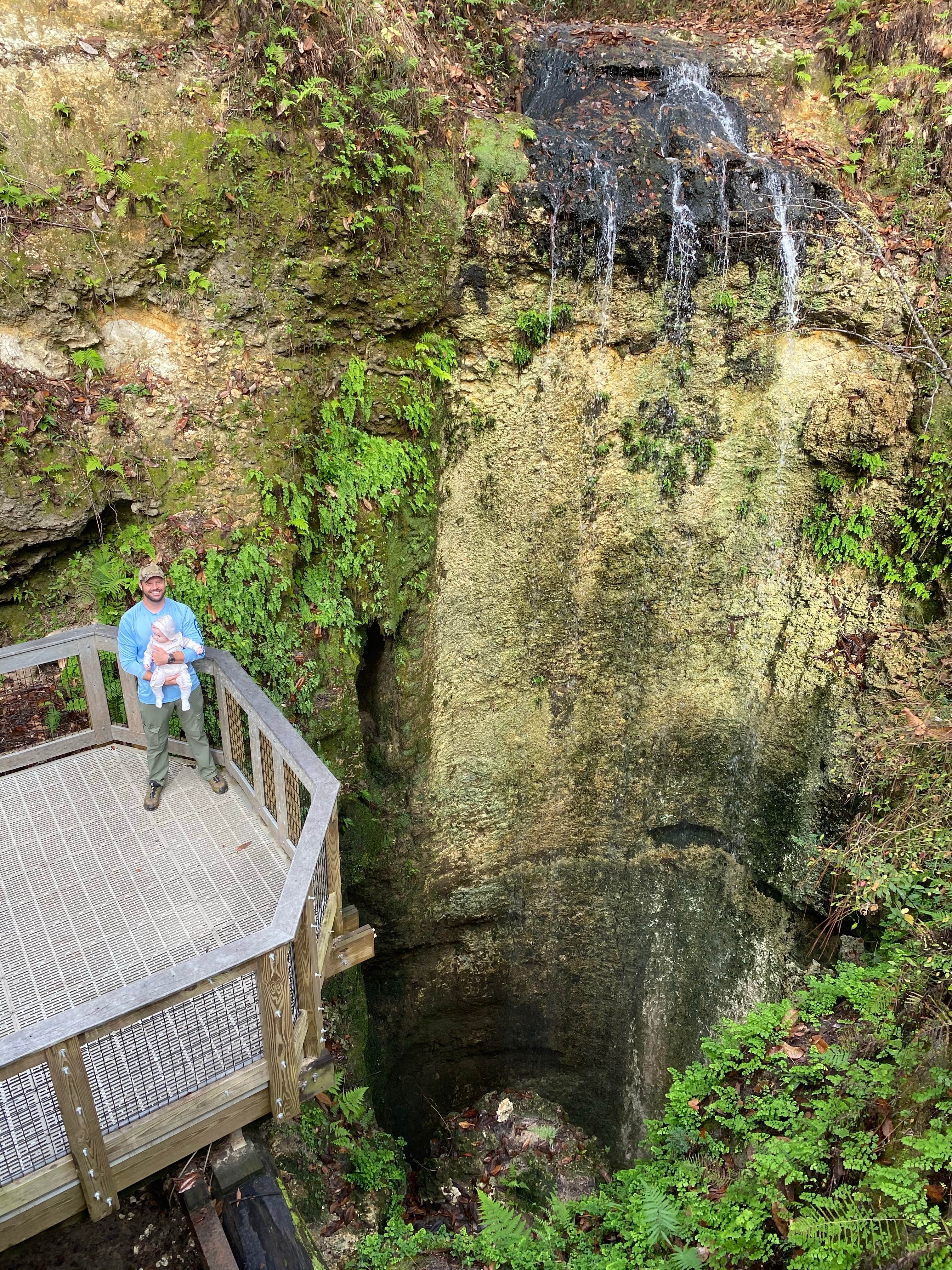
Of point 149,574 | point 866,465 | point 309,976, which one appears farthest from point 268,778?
point 866,465

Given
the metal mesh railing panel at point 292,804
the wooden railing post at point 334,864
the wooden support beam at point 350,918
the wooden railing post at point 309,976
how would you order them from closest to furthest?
the wooden railing post at point 309,976 → the wooden railing post at point 334,864 → the metal mesh railing panel at point 292,804 → the wooden support beam at point 350,918

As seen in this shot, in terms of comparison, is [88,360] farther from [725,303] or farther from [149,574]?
[725,303]

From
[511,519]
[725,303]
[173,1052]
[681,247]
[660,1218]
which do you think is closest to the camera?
[173,1052]

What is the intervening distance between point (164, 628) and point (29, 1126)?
9.30ft

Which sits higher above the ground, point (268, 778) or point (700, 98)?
point (700, 98)

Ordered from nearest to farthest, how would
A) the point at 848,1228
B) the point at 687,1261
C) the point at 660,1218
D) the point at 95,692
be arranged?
1. the point at 848,1228
2. the point at 687,1261
3. the point at 660,1218
4. the point at 95,692

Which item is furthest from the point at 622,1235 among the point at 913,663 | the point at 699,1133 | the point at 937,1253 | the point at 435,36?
the point at 435,36

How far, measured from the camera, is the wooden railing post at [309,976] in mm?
4113

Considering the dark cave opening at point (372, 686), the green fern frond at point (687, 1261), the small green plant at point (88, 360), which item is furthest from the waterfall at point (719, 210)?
the green fern frond at point (687, 1261)

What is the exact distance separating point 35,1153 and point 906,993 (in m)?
5.28

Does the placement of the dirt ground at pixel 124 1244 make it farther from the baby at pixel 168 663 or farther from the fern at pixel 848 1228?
the fern at pixel 848 1228

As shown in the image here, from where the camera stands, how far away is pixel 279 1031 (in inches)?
159

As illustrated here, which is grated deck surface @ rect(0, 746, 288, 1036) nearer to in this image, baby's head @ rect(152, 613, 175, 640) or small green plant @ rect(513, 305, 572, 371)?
baby's head @ rect(152, 613, 175, 640)

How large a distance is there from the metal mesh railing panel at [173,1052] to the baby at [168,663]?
2091mm
